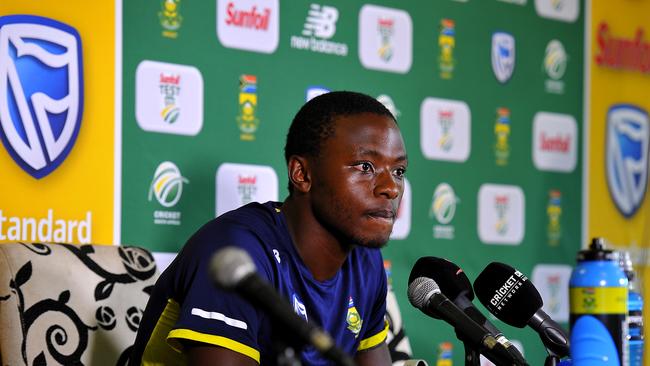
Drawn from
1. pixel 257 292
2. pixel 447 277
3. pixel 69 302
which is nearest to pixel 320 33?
pixel 69 302

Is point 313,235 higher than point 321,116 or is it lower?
lower

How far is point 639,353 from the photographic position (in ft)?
6.64

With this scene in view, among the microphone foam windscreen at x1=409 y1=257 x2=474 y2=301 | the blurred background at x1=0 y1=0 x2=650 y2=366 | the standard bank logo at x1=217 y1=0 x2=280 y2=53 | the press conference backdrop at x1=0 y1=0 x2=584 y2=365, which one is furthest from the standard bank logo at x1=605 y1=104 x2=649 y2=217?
the microphone foam windscreen at x1=409 y1=257 x2=474 y2=301

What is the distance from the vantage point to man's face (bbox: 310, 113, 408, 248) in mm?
2072

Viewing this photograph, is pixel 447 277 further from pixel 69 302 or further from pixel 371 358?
pixel 69 302

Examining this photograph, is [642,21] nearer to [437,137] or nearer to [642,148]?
[642,148]

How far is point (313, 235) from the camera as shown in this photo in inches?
83.5

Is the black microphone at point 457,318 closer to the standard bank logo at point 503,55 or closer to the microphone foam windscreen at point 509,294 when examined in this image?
the microphone foam windscreen at point 509,294

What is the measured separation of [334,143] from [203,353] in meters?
0.55

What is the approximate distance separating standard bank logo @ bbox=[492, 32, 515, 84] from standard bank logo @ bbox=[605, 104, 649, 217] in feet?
1.90

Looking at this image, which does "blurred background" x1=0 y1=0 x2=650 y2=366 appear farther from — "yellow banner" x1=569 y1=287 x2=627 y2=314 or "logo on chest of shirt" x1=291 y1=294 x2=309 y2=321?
"yellow banner" x1=569 y1=287 x2=627 y2=314

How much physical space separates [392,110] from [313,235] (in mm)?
1337

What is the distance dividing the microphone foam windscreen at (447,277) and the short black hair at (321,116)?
359 millimetres

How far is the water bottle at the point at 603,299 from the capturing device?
1.83 meters
